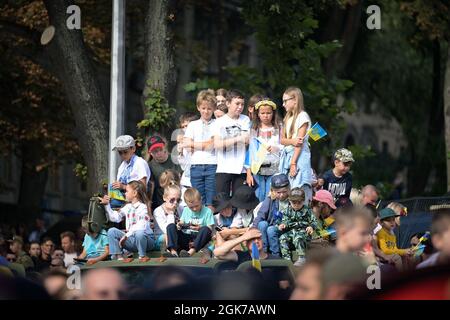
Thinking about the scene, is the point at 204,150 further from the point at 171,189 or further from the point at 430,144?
the point at 430,144

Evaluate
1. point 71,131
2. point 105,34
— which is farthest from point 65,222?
point 105,34

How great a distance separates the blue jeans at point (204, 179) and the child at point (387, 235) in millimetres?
1847

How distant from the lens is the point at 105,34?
31.5 metres

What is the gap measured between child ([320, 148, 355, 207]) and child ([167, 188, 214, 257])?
1.64 m

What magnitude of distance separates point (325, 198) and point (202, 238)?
1.52 m

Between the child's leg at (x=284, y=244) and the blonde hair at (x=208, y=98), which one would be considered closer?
the child's leg at (x=284, y=244)

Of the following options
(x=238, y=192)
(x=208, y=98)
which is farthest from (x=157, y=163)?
(x=238, y=192)

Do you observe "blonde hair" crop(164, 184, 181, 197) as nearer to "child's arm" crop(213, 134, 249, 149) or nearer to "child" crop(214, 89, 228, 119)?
"child's arm" crop(213, 134, 249, 149)

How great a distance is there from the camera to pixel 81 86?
66.3 feet

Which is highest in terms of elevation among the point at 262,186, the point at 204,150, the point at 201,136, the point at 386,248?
the point at 201,136

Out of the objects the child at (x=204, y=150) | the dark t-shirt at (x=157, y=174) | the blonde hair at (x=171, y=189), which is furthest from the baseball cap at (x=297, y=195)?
the dark t-shirt at (x=157, y=174)

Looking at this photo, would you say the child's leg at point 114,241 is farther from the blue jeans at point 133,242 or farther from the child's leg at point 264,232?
the child's leg at point 264,232

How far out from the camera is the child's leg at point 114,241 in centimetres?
1214

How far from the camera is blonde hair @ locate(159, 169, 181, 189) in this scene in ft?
45.4
